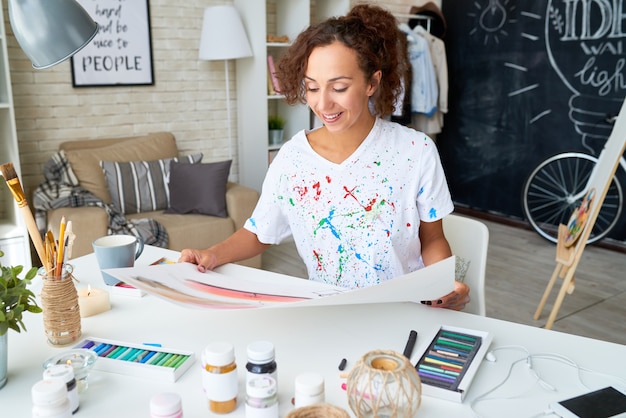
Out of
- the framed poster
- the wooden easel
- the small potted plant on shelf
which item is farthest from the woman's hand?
the small potted plant on shelf

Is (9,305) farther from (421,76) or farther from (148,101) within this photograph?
(421,76)

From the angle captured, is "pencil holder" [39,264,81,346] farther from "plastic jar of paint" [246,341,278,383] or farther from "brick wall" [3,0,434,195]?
"brick wall" [3,0,434,195]

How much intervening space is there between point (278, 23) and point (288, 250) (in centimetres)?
175

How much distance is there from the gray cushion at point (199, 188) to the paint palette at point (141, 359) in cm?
243

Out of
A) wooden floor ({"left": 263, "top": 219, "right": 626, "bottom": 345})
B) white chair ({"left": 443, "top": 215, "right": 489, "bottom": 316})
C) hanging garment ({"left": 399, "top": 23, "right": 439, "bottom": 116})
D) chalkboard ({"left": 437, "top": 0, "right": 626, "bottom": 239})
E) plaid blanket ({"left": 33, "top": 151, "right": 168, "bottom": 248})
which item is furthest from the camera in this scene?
hanging garment ({"left": 399, "top": 23, "right": 439, "bottom": 116})

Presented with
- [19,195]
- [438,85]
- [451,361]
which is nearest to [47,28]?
[19,195]

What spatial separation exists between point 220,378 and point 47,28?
0.67 meters

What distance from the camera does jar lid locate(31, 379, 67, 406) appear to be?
81 cm

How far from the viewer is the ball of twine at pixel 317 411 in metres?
0.80

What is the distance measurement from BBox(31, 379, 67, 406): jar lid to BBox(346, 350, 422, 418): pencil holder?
41 centimetres

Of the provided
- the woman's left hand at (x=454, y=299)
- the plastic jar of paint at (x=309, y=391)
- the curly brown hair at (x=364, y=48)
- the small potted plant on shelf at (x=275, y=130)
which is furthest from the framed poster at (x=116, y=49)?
the plastic jar of paint at (x=309, y=391)

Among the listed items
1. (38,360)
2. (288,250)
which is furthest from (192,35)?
(38,360)

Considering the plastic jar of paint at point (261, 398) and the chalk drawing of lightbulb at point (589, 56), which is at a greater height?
the chalk drawing of lightbulb at point (589, 56)

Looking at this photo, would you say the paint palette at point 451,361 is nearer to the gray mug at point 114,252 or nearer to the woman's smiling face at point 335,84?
the woman's smiling face at point 335,84
